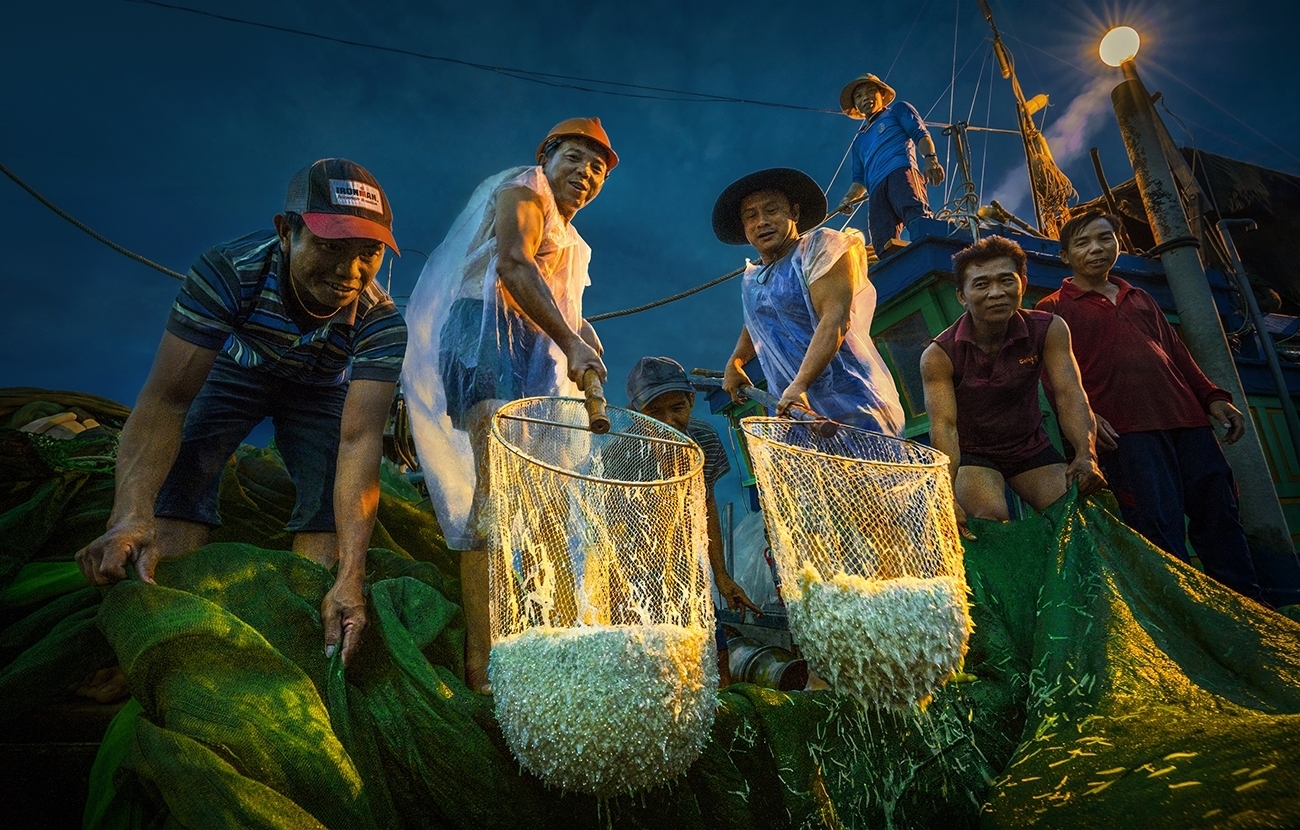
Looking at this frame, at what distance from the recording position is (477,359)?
233 cm

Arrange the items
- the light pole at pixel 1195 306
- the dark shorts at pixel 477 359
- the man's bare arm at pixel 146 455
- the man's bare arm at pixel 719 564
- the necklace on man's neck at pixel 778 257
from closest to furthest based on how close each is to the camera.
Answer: the man's bare arm at pixel 146 455
the dark shorts at pixel 477 359
the necklace on man's neck at pixel 778 257
the man's bare arm at pixel 719 564
the light pole at pixel 1195 306

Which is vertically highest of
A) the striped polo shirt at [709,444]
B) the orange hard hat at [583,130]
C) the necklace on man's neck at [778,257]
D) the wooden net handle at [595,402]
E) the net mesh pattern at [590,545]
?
the orange hard hat at [583,130]

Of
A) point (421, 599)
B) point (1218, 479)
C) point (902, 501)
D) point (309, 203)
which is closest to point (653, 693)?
point (421, 599)

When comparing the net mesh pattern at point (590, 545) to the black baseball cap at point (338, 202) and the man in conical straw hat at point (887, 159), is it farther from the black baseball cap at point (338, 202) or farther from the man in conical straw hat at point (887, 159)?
the man in conical straw hat at point (887, 159)

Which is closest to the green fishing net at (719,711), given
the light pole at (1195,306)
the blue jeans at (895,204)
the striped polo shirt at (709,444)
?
the striped polo shirt at (709,444)

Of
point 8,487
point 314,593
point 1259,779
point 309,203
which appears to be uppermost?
point 309,203

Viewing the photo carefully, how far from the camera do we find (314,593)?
1.93m

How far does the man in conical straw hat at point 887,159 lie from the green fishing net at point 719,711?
405cm

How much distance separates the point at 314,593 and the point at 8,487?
1.64 meters

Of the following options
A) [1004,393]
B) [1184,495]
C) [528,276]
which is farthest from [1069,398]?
[528,276]

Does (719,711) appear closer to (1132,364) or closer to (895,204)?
(1132,364)

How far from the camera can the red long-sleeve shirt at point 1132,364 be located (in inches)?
129

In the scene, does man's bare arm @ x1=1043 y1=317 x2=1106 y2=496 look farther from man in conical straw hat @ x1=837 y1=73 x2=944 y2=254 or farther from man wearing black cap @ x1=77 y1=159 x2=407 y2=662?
man in conical straw hat @ x1=837 y1=73 x2=944 y2=254

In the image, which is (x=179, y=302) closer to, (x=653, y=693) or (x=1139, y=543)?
(x=653, y=693)
